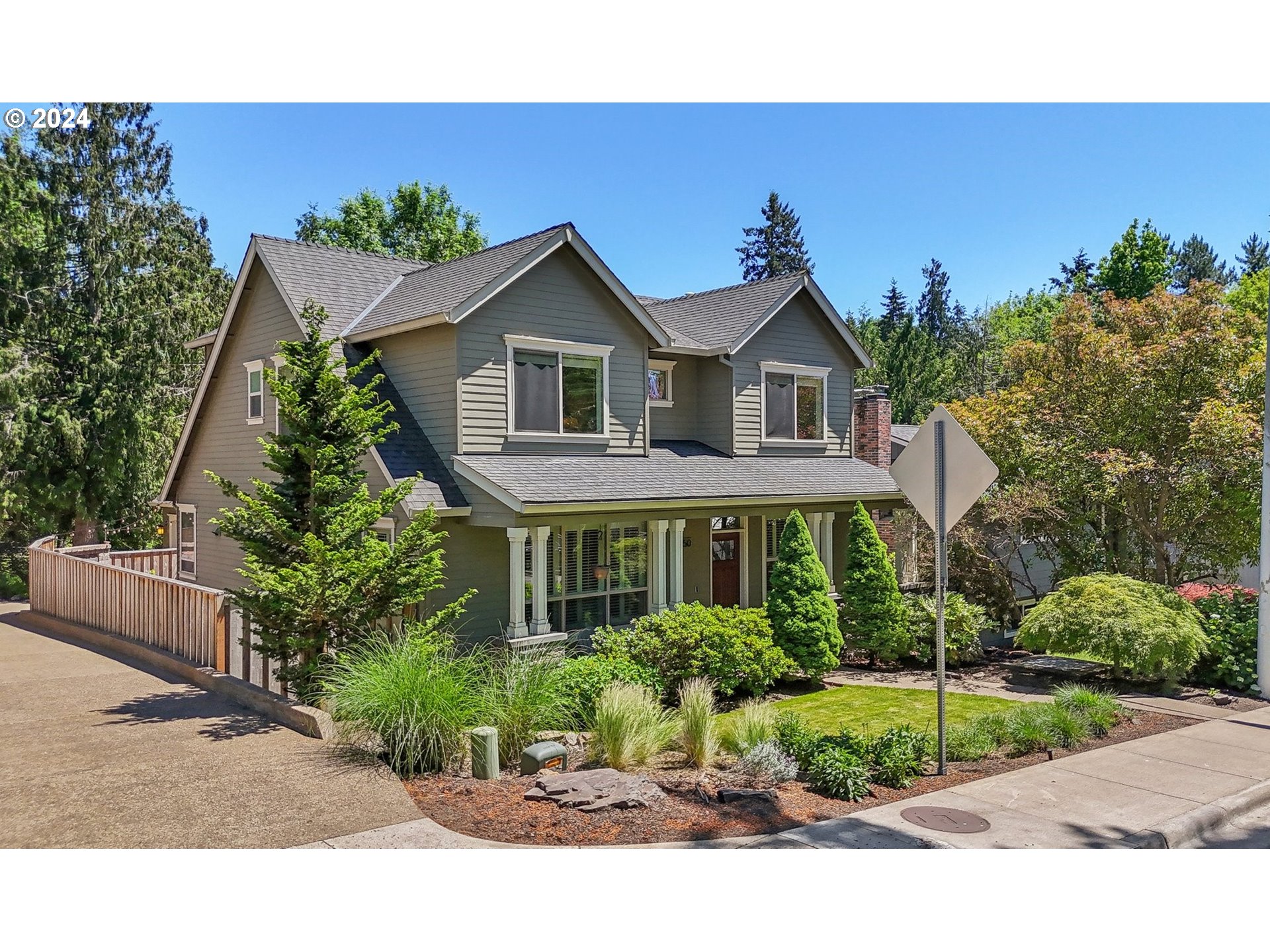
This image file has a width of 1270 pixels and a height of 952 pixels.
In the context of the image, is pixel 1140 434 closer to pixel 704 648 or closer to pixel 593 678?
pixel 704 648

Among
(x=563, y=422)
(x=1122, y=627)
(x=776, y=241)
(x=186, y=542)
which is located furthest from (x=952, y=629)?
(x=776, y=241)

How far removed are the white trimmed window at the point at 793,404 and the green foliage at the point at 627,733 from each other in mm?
10361

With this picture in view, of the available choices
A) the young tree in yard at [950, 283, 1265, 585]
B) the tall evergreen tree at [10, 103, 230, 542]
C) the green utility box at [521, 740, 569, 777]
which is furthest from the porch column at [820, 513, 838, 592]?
the tall evergreen tree at [10, 103, 230, 542]

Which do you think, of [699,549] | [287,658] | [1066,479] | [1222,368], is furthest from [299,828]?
[1222,368]

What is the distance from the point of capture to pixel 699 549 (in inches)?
662

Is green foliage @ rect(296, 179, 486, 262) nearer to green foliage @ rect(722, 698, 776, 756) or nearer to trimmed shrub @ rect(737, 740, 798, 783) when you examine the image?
green foliage @ rect(722, 698, 776, 756)

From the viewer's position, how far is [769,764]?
26.5 ft

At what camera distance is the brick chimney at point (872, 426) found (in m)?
21.2

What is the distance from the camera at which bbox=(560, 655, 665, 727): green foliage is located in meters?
10.0

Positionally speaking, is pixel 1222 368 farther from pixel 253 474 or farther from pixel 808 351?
pixel 253 474

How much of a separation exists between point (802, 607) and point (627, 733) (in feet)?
19.9

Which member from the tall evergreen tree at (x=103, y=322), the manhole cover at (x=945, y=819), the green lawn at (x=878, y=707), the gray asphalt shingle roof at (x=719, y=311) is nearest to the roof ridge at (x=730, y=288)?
the gray asphalt shingle roof at (x=719, y=311)

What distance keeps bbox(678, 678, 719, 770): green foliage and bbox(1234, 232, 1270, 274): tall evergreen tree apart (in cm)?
7166

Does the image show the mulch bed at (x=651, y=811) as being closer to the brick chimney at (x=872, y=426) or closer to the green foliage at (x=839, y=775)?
the green foliage at (x=839, y=775)
